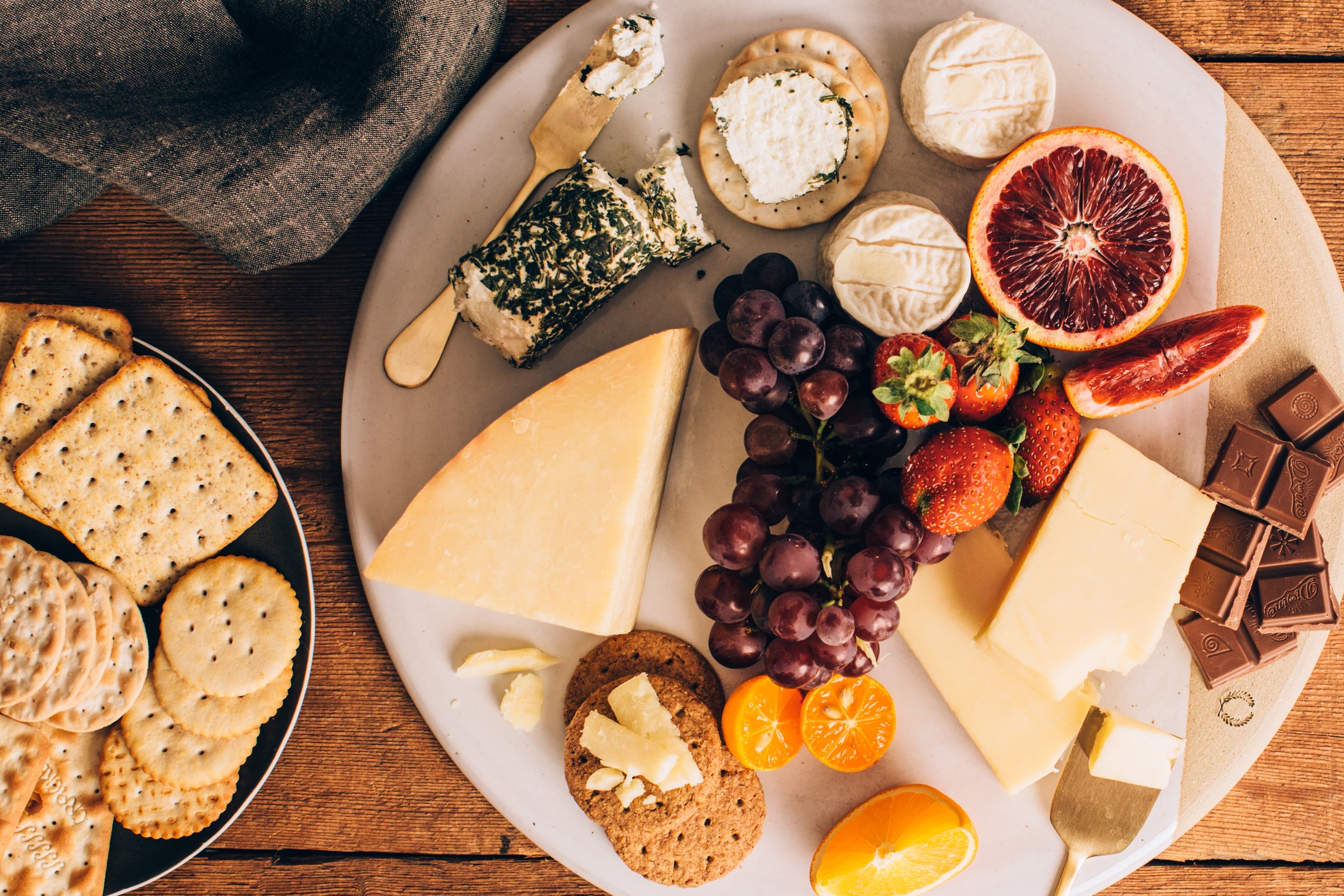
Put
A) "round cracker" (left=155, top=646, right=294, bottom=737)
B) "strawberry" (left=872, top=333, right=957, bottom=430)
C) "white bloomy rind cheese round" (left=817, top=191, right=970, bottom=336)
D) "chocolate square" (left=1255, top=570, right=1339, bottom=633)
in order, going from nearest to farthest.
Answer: "strawberry" (left=872, top=333, right=957, bottom=430), "white bloomy rind cheese round" (left=817, top=191, right=970, bottom=336), "chocolate square" (left=1255, top=570, right=1339, bottom=633), "round cracker" (left=155, top=646, right=294, bottom=737)

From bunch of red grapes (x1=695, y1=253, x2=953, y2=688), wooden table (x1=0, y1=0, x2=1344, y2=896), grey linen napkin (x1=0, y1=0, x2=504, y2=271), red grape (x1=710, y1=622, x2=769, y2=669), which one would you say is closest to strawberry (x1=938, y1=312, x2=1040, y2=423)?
bunch of red grapes (x1=695, y1=253, x2=953, y2=688)

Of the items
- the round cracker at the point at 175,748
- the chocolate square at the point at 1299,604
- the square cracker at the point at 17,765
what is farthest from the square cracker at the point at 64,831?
the chocolate square at the point at 1299,604

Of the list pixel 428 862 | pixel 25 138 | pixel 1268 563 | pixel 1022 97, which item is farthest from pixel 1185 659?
pixel 25 138

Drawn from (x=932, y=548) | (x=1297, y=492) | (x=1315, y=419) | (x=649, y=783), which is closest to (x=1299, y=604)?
(x=1297, y=492)

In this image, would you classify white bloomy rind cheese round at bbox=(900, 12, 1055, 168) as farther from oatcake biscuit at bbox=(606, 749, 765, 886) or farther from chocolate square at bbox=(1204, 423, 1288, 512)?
oatcake biscuit at bbox=(606, 749, 765, 886)

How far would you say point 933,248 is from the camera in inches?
56.2

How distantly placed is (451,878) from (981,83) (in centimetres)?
220

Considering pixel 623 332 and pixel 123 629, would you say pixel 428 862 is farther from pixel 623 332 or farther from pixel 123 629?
pixel 623 332

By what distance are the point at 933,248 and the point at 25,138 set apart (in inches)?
65.9

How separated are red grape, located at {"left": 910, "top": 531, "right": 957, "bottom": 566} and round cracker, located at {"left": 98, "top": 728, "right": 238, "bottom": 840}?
161 cm

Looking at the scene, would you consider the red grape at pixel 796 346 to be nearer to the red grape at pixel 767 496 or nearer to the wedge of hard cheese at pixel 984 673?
the red grape at pixel 767 496

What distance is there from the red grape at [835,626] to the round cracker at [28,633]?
156 centimetres

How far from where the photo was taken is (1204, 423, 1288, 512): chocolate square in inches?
58.9

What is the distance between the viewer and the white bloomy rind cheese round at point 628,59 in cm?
151
